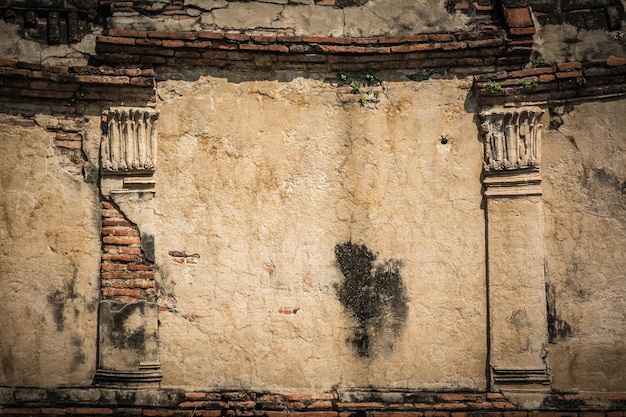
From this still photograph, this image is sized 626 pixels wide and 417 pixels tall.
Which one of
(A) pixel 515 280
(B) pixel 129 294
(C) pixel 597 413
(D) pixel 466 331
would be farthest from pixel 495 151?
(B) pixel 129 294

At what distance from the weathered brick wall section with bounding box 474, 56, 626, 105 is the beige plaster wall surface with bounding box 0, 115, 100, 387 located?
354 centimetres

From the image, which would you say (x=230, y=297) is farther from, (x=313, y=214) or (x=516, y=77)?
(x=516, y=77)

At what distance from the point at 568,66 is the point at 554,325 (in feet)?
7.23

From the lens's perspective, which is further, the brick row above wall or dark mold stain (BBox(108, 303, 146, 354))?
the brick row above wall

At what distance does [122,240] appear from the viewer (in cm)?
701

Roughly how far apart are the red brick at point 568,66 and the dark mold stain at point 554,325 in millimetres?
1883

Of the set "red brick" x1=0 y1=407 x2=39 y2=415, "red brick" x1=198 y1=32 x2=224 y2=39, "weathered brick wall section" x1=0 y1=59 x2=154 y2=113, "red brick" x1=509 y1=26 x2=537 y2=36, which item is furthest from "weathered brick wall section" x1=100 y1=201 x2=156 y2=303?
"red brick" x1=509 y1=26 x2=537 y2=36

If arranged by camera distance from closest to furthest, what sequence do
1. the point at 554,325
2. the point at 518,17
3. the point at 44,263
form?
the point at 44,263 < the point at 554,325 < the point at 518,17

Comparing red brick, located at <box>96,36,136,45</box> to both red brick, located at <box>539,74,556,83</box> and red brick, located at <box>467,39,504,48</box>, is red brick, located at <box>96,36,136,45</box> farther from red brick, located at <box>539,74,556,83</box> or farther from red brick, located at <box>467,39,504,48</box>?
red brick, located at <box>539,74,556,83</box>

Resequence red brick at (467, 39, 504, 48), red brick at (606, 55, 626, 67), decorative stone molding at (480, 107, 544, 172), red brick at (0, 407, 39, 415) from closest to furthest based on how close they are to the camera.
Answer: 1. red brick at (0, 407, 39, 415)
2. red brick at (606, 55, 626, 67)
3. decorative stone molding at (480, 107, 544, 172)
4. red brick at (467, 39, 504, 48)

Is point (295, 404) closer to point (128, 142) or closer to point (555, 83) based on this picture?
point (128, 142)

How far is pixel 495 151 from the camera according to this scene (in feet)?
23.6

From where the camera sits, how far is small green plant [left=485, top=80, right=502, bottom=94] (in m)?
7.21

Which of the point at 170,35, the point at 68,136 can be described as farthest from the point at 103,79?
the point at 170,35
